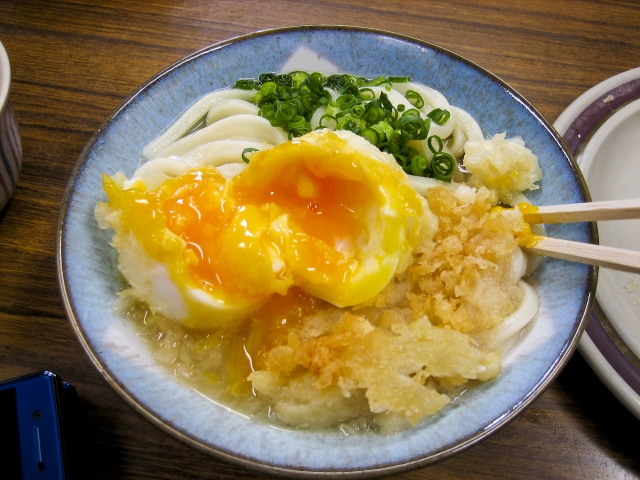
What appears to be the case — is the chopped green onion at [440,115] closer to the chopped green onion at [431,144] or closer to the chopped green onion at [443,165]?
the chopped green onion at [431,144]

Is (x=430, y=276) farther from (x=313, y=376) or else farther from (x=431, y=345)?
(x=313, y=376)

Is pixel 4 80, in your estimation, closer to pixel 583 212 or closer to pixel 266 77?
pixel 266 77

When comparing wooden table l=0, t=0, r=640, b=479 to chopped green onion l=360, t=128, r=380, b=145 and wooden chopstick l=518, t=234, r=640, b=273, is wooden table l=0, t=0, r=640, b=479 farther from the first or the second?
chopped green onion l=360, t=128, r=380, b=145

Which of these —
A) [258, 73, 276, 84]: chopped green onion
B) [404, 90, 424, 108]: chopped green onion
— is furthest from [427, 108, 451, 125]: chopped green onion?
[258, 73, 276, 84]: chopped green onion

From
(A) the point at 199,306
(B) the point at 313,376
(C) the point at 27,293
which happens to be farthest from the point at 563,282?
(C) the point at 27,293

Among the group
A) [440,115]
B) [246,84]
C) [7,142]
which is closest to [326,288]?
[440,115]

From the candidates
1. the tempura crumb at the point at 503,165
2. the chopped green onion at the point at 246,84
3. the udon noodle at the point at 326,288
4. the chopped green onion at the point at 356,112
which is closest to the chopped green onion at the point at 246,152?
the chopped green onion at the point at 356,112
